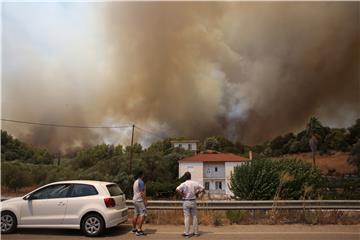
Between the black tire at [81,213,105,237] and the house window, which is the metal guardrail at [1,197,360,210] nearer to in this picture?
the black tire at [81,213,105,237]

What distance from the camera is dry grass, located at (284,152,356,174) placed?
78.8 metres

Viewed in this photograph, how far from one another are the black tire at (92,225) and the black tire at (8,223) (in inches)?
78.9

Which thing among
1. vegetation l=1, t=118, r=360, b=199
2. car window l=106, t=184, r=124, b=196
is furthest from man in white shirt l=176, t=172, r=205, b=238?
vegetation l=1, t=118, r=360, b=199

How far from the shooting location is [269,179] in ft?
54.5

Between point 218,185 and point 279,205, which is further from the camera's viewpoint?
point 218,185

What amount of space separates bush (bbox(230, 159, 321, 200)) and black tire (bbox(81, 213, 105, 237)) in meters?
9.08

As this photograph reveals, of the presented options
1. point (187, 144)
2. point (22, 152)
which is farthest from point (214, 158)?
point (22, 152)

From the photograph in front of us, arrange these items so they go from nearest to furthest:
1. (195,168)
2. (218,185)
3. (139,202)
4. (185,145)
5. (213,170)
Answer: (139,202)
(218,185)
(195,168)
(213,170)
(185,145)

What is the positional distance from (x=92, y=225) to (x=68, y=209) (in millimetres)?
780

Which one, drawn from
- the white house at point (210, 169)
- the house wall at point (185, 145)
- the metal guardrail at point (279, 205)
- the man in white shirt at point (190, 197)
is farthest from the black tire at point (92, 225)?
the house wall at point (185, 145)

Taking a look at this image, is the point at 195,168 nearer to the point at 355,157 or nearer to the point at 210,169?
the point at 210,169

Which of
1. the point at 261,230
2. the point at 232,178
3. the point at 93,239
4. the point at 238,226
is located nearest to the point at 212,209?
the point at 238,226

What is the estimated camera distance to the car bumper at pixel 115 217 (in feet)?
30.6

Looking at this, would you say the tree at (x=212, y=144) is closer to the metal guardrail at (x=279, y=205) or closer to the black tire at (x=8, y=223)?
the metal guardrail at (x=279, y=205)
